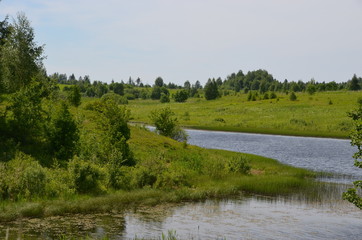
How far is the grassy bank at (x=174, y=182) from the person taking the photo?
2511 centimetres

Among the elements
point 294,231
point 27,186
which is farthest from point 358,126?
point 27,186

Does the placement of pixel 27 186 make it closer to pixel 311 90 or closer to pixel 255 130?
pixel 255 130

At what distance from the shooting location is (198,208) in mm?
28547

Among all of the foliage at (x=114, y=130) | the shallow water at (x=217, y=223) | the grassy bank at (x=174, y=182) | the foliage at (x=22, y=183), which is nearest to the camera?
the shallow water at (x=217, y=223)

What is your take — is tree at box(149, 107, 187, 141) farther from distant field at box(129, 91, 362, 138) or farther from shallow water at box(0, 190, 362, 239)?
distant field at box(129, 91, 362, 138)

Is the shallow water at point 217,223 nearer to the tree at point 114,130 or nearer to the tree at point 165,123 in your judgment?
the tree at point 114,130

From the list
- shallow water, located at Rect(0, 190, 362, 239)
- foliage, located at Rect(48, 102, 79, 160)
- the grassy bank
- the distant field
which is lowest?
shallow water, located at Rect(0, 190, 362, 239)

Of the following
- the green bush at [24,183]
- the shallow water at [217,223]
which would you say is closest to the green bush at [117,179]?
the shallow water at [217,223]

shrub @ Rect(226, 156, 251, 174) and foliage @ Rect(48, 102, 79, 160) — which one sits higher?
foliage @ Rect(48, 102, 79, 160)

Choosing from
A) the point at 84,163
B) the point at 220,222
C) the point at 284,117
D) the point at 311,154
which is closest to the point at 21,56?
the point at 84,163

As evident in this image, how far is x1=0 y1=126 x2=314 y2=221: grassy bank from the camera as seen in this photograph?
25109 millimetres

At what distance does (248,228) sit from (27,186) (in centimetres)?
1436

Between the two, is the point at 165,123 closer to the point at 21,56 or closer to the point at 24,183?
the point at 21,56

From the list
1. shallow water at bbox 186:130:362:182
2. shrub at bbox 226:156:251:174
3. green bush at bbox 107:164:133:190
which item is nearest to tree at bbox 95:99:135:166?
green bush at bbox 107:164:133:190
